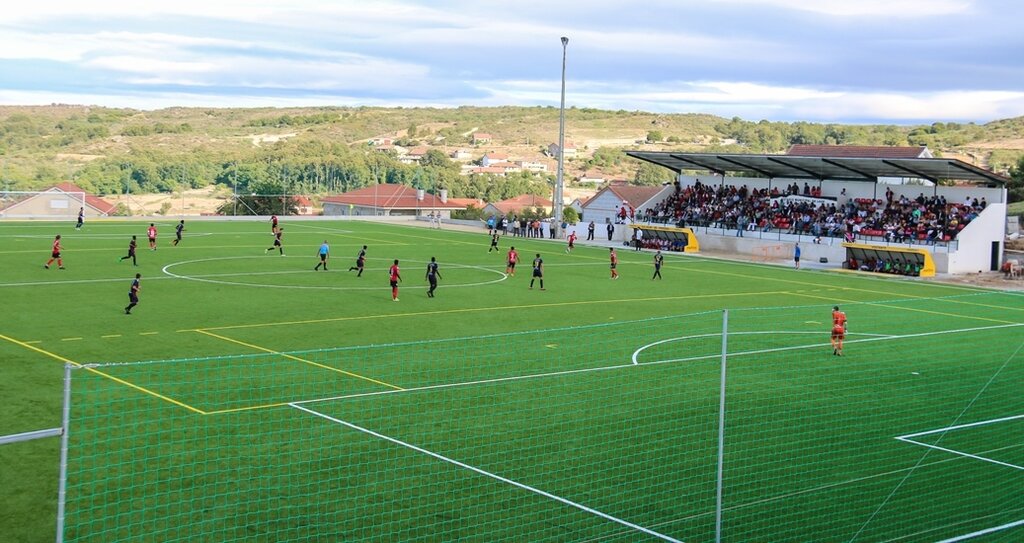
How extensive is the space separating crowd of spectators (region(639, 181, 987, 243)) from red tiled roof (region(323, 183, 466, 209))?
138ft

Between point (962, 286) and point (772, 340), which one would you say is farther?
point (962, 286)

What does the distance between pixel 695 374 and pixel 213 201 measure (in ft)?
376

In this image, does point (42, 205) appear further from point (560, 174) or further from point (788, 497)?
point (788, 497)

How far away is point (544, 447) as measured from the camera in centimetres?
1689

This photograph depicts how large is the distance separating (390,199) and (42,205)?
39.7 m

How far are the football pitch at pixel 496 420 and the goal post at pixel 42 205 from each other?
44771 millimetres

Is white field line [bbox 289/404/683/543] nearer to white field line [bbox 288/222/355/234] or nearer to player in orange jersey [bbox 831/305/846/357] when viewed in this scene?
player in orange jersey [bbox 831/305/846/357]

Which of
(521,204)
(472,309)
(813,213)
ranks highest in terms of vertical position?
(813,213)

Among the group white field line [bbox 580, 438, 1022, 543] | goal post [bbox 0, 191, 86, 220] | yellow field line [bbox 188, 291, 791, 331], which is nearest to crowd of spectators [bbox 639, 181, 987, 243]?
yellow field line [bbox 188, 291, 791, 331]

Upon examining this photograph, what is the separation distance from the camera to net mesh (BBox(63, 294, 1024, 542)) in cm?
1342

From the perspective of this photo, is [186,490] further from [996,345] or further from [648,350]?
[996,345]

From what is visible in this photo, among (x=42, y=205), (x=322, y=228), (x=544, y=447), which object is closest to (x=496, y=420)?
(x=544, y=447)

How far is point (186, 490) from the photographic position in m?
14.2

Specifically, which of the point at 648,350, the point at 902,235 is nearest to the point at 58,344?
the point at 648,350
